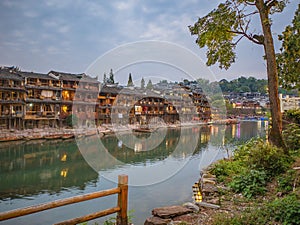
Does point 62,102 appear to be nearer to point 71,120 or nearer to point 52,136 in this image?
point 71,120

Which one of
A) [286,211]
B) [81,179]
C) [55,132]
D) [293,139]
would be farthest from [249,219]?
[55,132]

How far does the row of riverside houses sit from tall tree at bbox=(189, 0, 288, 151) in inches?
558

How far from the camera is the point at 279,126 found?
7086 mm

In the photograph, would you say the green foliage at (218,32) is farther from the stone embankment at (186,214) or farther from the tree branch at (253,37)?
the stone embankment at (186,214)

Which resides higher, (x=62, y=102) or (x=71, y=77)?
(x=71, y=77)

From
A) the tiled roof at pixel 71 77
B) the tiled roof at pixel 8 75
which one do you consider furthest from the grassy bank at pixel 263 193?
the tiled roof at pixel 71 77

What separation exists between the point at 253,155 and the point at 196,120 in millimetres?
42747

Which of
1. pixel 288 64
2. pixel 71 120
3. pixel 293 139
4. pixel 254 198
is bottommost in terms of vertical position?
pixel 254 198

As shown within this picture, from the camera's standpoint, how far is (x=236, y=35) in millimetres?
8266

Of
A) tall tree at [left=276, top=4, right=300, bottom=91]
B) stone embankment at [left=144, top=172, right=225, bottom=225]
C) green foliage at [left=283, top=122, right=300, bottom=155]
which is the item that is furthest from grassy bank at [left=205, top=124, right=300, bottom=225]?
tall tree at [left=276, top=4, right=300, bottom=91]

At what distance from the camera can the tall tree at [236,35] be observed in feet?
23.8

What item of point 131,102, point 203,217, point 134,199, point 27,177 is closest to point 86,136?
point 131,102

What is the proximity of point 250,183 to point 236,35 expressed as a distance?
16.0 feet

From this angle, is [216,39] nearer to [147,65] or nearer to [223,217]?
[147,65]
